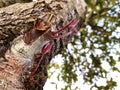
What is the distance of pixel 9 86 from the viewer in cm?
103

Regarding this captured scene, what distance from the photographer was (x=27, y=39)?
119 centimetres

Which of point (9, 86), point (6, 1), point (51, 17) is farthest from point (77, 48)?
point (9, 86)

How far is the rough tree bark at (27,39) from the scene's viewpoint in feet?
3.63

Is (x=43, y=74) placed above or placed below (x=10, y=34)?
below

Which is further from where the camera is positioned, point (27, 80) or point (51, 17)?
point (51, 17)

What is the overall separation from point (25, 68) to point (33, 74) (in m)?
0.07

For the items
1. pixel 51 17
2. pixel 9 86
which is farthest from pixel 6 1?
pixel 9 86

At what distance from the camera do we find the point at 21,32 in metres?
1.29

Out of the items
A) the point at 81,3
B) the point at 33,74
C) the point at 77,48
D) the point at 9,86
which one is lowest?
the point at 9,86

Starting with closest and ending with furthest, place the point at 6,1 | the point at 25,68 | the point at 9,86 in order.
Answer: the point at 9,86 → the point at 25,68 → the point at 6,1

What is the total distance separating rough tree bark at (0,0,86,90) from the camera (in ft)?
3.63

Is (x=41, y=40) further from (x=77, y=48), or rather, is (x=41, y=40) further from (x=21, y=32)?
(x=77, y=48)

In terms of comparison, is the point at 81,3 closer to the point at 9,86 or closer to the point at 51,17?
the point at 51,17

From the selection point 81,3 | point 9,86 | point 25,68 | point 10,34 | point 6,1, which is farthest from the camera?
point 6,1
